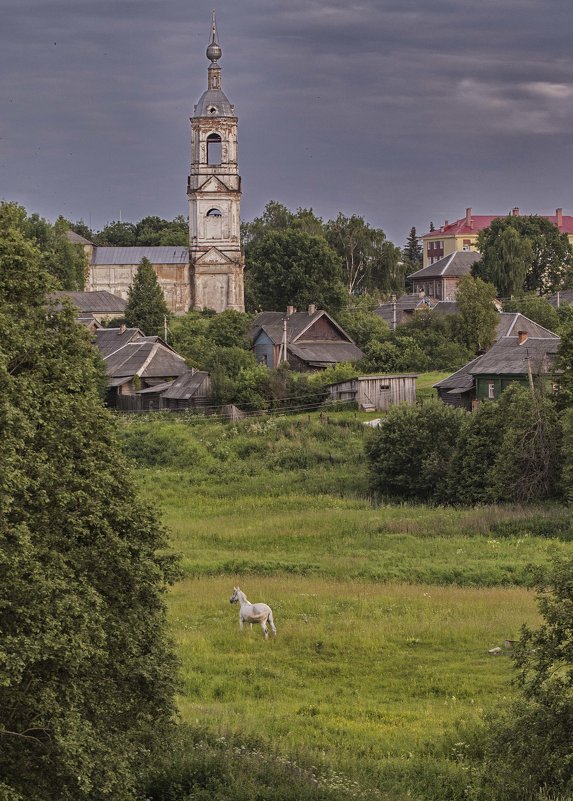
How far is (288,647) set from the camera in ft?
73.6

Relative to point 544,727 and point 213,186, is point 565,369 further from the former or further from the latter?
point 213,186

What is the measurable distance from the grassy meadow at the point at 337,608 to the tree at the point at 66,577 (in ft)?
7.42

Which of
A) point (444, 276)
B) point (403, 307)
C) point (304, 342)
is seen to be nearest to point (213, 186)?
point (403, 307)

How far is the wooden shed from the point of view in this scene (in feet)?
174

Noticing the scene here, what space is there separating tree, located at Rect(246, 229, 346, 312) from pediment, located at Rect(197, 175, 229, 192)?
19.9 ft

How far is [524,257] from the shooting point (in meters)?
85.5

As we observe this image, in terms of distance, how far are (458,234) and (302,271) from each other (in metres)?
69.4

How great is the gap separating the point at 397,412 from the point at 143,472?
945 centimetres

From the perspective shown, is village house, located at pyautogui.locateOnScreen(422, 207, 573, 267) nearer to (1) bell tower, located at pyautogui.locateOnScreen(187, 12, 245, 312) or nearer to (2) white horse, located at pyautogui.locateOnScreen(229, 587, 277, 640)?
(1) bell tower, located at pyautogui.locateOnScreen(187, 12, 245, 312)

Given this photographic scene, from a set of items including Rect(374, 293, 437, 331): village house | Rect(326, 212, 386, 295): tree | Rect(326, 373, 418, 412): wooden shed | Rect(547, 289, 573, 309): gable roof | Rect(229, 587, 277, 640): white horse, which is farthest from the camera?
A: Rect(326, 212, 386, 295): tree

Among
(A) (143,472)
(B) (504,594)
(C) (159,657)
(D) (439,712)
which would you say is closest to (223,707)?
(D) (439,712)

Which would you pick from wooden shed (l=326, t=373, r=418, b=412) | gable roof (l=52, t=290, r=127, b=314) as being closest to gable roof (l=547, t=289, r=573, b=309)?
gable roof (l=52, t=290, r=127, b=314)

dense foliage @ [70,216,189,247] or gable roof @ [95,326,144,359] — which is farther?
dense foliage @ [70,216,189,247]

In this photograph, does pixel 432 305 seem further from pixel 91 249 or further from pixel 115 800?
pixel 115 800
